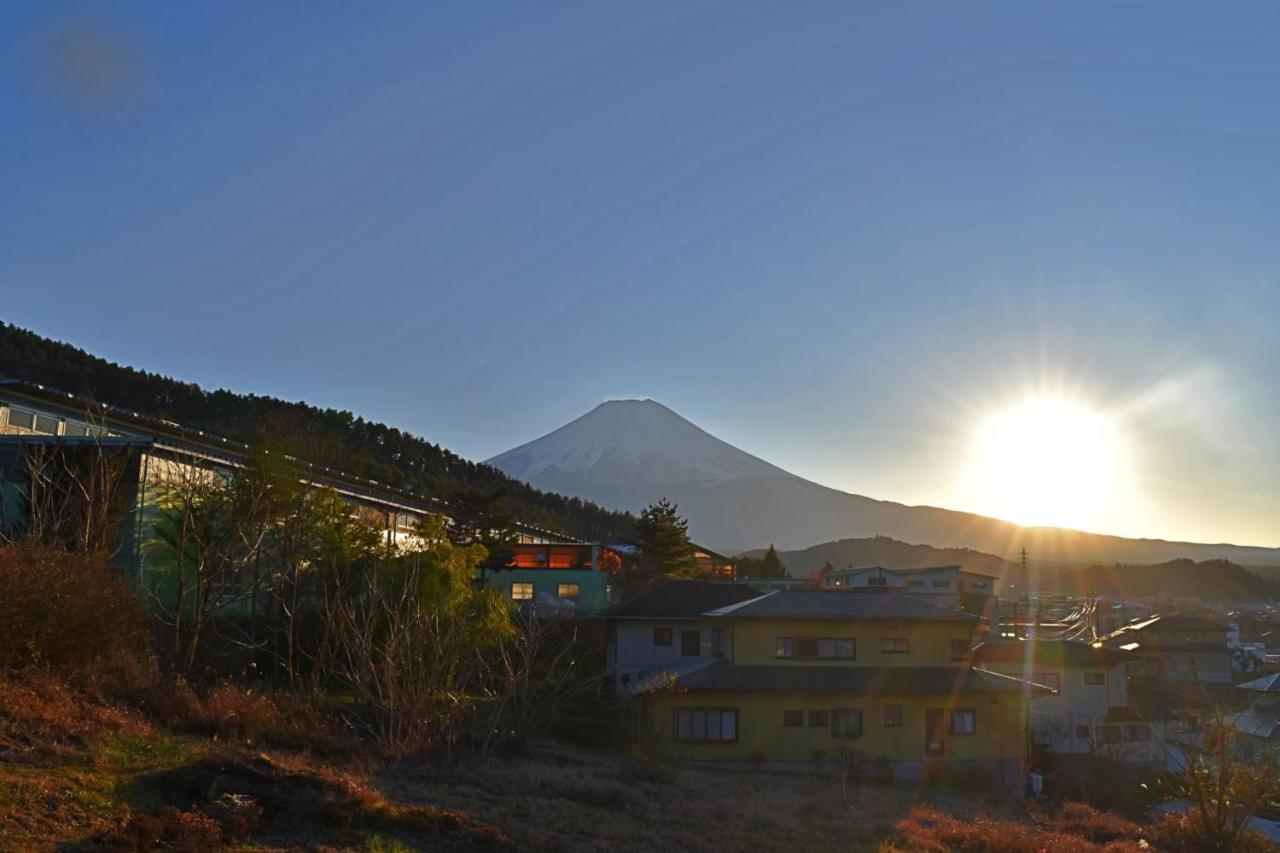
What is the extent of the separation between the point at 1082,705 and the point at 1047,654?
1822 mm

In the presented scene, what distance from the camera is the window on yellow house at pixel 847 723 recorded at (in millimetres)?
25000

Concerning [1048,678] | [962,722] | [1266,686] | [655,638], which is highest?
[655,638]

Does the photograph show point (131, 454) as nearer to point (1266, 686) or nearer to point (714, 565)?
point (1266, 686)

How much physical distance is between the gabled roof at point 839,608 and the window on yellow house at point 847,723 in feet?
8.60

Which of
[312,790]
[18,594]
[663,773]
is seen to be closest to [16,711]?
[18,594]

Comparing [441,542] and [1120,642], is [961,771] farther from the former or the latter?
[1120,642]

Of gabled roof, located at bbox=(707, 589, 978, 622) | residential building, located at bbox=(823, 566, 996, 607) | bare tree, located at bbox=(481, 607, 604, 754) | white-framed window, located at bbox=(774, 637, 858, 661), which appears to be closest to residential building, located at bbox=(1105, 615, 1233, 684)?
residential building, located at bbox=(823, 566, 996, 607)

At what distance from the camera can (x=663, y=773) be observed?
18.7 m

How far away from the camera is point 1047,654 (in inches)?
1313

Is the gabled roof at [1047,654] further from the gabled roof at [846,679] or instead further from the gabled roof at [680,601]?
the gabled roof at [680,601]

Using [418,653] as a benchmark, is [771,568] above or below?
above

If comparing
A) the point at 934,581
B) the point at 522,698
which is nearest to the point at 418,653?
the point at 522,698

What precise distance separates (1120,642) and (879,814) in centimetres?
3650

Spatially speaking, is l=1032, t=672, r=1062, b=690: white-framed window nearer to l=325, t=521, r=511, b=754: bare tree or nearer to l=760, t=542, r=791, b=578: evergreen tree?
l=325, t=521, r=511, b=754: bare tree
